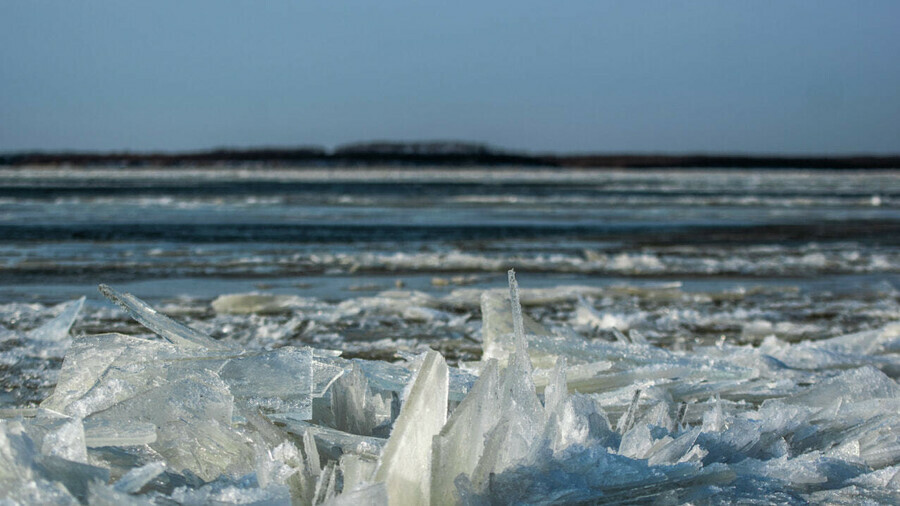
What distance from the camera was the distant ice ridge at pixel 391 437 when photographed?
194 cm

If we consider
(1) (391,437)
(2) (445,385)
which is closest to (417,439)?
(1) (391,437)

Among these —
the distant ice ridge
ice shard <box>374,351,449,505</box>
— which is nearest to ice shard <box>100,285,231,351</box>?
the distant ice ridge

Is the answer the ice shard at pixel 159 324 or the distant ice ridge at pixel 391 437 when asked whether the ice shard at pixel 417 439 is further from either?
the ice shard at pixel 159 324

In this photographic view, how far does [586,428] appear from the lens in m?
2.24

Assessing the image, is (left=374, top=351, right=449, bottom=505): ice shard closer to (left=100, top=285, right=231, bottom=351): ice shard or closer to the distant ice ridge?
the distant ice ridge

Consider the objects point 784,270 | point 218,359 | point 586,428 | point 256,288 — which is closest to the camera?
point 586,428

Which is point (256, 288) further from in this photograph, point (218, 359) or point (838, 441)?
point (838, 441)

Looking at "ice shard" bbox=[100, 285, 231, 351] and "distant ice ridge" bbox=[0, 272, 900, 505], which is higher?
"ice shard" bbox=[100, 285, 231, 351]

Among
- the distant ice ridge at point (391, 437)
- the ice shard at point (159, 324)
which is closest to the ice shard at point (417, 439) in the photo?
the distant ice ridge at point (391, 437)

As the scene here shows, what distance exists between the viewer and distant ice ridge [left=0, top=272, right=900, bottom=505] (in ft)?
6.36

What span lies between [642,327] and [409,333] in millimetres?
1433

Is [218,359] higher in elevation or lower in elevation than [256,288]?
higher

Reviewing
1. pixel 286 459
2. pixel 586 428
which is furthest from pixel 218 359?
pixel 586 428

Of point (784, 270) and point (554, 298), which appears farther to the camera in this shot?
point (784, 270)
